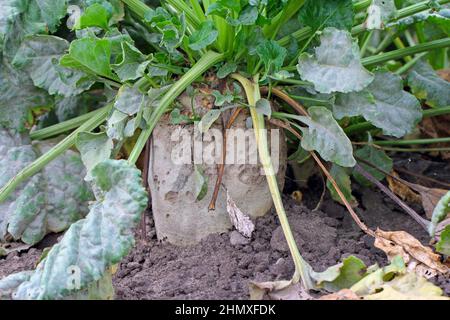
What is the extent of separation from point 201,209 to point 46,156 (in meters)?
0.38

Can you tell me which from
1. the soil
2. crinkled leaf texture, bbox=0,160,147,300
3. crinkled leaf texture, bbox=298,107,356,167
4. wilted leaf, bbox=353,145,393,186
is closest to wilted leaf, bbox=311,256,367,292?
the soil

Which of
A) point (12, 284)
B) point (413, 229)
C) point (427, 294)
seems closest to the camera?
point (427, 294)

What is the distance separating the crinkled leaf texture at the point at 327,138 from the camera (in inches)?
58.5

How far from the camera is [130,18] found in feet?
6.10

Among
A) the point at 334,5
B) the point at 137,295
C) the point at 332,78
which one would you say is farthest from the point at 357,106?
the point at 137,295

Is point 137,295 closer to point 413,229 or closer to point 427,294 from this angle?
point 427,294

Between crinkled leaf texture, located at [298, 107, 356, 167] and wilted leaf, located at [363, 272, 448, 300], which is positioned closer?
wilted leaf, located at [363, 272, 448, 300]

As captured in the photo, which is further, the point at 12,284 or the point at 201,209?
the point at 201,209

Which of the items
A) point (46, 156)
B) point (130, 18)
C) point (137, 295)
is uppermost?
point (130, 18)

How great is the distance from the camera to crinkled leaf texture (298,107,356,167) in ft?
4.88

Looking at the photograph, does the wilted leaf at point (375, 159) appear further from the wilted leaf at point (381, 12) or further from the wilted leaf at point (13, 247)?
the wilted leaf at point (13, 247)

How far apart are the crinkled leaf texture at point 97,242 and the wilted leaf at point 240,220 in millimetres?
321

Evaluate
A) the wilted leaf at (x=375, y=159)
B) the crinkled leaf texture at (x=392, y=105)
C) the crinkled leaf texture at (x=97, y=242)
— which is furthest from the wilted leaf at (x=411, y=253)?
the crinkled leaf texture at (x=97, y=242)

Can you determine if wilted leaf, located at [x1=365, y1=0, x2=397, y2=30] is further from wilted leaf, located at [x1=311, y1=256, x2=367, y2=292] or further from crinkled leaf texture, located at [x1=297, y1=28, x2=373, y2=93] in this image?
wilted leaf, located at [x1=311, y1=256, x2=367, y2=292]
